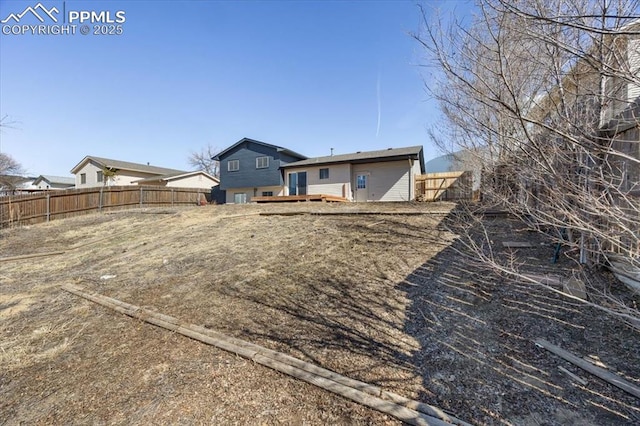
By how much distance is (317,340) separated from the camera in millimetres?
2705

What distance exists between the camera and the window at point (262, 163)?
20.7 metres

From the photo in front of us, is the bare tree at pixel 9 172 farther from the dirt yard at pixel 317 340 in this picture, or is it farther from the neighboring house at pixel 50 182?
the dirt yard at pixel 317 340

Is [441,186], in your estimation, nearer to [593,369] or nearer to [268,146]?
[268,146]

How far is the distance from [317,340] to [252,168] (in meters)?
19.9

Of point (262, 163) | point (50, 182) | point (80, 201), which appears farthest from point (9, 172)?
point (262, 163)

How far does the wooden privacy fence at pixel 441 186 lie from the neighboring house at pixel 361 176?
2.25 ft

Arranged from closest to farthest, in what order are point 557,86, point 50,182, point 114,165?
point 557,86 → point 114,165 → point 50,182

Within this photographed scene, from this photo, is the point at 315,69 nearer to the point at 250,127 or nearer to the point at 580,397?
the point at 580,397

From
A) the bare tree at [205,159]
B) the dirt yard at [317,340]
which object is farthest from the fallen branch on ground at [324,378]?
the bare tree at [205,159]

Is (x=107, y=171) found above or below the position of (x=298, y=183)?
above

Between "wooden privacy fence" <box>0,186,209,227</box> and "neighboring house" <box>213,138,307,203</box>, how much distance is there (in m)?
3.26

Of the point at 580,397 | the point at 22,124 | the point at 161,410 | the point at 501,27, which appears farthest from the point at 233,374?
the point at 22,124

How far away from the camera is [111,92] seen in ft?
41.9

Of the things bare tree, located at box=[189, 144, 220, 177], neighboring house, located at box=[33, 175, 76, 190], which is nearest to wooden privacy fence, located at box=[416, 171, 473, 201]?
bare tree, located at box=[189, 144, 220, 177]
